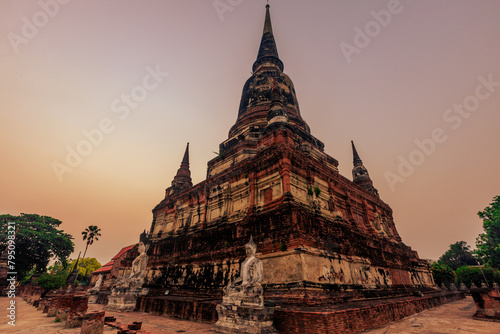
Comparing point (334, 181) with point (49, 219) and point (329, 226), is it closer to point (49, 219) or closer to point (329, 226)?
point (329, 226)

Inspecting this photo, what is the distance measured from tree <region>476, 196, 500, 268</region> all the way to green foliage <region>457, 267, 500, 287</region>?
11227 millimetres

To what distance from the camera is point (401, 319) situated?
8727 millimetres

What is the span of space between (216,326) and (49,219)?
47989 mm

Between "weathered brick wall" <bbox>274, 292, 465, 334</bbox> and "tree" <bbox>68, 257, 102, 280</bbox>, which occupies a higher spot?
"tree" <bbox>68, 257, 102, 280</bbox>

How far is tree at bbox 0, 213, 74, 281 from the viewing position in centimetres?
3400

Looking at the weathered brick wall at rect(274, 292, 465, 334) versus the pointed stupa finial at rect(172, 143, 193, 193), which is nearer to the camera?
the weathered brick wall at rect(274, 292, 465, 334)

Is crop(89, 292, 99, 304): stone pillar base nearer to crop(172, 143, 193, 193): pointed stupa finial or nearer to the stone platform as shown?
the stone platform

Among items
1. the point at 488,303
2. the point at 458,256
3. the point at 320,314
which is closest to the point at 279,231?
the point at 320,314

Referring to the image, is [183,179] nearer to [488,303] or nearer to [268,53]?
[268,53]

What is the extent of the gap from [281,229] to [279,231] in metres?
0.12

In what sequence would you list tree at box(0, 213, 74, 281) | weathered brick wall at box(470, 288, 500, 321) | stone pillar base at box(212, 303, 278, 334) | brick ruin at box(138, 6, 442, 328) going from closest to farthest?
stone pillar base at box(212, 303, 278, 334) → weathered brick wall at box(470, 288, 500, 321) → brick ruin at box(138, 6, 442, 328) → tree at box(0, 213, 74, 281)

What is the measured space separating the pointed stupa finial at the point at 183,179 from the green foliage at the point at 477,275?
4532 centimetres

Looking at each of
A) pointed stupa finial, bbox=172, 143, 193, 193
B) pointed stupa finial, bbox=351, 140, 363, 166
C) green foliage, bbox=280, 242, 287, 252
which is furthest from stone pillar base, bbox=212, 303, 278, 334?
pointed stupa finial, bbox=351, 140, 363, 166

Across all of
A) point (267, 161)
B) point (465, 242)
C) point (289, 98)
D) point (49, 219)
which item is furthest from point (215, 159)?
point (465, 242)
